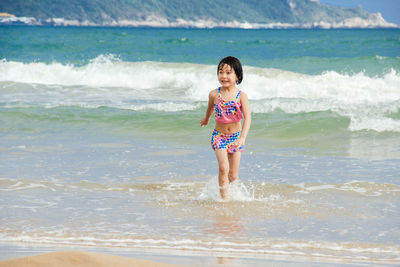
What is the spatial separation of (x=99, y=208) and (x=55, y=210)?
0.40 meters

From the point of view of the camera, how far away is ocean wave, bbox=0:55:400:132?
1324 centimetres

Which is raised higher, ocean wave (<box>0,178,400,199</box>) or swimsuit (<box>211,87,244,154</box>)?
swimsuit (<box>211,87,244,154</box>)

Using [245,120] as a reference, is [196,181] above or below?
below

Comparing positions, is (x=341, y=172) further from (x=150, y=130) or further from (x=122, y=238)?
(x=150, y=130)

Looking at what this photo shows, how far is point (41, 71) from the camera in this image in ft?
79.7

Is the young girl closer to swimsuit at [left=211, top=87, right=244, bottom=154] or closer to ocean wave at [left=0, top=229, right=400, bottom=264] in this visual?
swimsuit at [left=211, top=87, right=244, bottom=154]

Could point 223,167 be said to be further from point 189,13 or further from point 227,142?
point 189,13

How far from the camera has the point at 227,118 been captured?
5.54 meters

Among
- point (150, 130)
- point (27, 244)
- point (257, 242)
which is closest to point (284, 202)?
point (257, 242)

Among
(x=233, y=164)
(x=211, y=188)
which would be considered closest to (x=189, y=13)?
(x=211, y=188)

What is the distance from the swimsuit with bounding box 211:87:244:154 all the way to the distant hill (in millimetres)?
96983

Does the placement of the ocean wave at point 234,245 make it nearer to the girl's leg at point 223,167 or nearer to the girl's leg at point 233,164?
the girl's leg at point 223,167

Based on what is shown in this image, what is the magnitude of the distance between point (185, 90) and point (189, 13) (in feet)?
438

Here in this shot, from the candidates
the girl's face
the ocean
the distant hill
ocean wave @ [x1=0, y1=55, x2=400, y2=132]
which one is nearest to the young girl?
the girl's face
